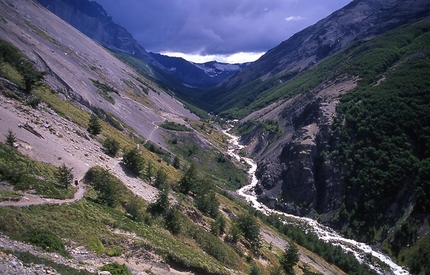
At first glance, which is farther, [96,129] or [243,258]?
[96,129]

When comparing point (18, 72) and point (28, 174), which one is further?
point (18, 72)

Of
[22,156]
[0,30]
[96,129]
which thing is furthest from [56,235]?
[0,30]

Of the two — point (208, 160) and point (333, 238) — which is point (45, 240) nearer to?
point (333, 238)

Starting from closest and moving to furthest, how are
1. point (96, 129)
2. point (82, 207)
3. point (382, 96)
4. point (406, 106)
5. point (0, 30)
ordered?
point (82, 207)
point (96, 129)
point (0, 30)
point (406, 106)
point (382, 96)

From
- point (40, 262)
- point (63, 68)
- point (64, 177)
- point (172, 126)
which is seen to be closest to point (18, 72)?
point (64, 177)

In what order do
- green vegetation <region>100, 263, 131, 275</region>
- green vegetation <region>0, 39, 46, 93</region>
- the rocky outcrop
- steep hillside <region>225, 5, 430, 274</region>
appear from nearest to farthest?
green vegetation <region>100, 263, 131, 275</region>
green vegetation <region>0, 39, 46, 93</region>
steep hillside <region>225, 5, 430, 274</region>
the rocky outcrop

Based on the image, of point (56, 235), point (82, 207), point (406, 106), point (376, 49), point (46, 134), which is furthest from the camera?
point (376, 49)

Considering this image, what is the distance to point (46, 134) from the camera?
2995 cm

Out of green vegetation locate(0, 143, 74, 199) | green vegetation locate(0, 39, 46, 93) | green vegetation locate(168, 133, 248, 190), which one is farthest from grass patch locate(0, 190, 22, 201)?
green vegetation locate(168, 133, 248, 190)

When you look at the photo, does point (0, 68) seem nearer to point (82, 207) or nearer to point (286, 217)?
point (82, 207)

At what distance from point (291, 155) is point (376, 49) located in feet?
299

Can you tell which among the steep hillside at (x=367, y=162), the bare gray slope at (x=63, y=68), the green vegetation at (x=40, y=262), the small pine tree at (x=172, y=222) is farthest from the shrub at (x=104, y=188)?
the steep hillside at (x=367, y=162)

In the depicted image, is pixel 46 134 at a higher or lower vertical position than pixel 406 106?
lower

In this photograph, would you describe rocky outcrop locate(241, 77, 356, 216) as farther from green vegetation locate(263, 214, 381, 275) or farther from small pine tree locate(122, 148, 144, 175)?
small pine tree locate(122, 148, 144, 175)
